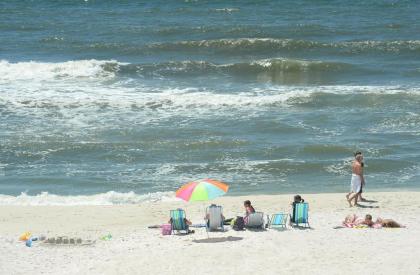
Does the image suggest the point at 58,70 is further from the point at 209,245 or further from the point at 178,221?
the point at 209,245

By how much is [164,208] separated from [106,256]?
390 cm

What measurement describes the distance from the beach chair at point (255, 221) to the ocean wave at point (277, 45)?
23.8 m

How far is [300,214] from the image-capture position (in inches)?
738

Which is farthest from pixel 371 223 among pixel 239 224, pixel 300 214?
pixel 239 224

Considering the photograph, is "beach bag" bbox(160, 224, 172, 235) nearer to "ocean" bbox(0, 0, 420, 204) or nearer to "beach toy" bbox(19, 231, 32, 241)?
"beach toy" bbox(19, 231, 32, 241)

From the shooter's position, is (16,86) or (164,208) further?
(16,86)

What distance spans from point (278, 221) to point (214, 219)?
4.39ft

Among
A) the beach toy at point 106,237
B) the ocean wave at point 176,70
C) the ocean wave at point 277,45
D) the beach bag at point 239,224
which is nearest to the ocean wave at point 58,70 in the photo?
the ocean wave at point 176,70

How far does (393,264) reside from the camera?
16.3 m

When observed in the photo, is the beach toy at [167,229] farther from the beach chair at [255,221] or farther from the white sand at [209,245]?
the beach chair at [255,221]

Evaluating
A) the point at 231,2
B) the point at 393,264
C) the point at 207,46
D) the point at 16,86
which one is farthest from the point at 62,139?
the point at 231,2

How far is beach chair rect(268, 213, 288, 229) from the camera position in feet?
61.5

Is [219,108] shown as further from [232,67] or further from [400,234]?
[400,234]

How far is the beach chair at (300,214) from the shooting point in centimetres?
1870
